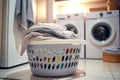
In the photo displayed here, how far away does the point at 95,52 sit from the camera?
82.5 inches

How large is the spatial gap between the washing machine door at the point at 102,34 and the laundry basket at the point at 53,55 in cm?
110

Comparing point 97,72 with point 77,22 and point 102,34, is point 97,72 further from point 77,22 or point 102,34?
point 77,22

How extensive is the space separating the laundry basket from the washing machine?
3.64ft

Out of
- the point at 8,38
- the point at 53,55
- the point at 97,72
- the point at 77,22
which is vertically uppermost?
the point at 77,22

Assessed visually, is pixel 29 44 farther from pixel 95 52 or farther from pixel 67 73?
pixel 95 52

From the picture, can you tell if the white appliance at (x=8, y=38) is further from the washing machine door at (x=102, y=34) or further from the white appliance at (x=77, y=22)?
the washing machine door at (x=102, y=34)

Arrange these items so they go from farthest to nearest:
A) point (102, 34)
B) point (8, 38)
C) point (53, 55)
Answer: point (102, 34) → point (8, 38) → point (53, 55)

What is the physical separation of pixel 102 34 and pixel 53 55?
1.25 meters

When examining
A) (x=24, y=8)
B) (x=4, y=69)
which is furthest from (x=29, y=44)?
(x=24, y=8)

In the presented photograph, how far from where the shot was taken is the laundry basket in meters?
0.92

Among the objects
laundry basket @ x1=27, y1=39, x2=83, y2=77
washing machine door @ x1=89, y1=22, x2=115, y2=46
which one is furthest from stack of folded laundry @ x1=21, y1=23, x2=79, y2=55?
washing machine door @ x1=89, y1=22, x2=115, y2=46

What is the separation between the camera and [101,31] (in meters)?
2.00

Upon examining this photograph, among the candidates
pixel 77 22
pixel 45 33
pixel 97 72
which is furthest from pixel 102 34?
pixel 45 33

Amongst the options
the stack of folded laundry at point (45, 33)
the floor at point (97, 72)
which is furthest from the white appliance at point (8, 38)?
the stack of folded laundry at point (45, 33)
